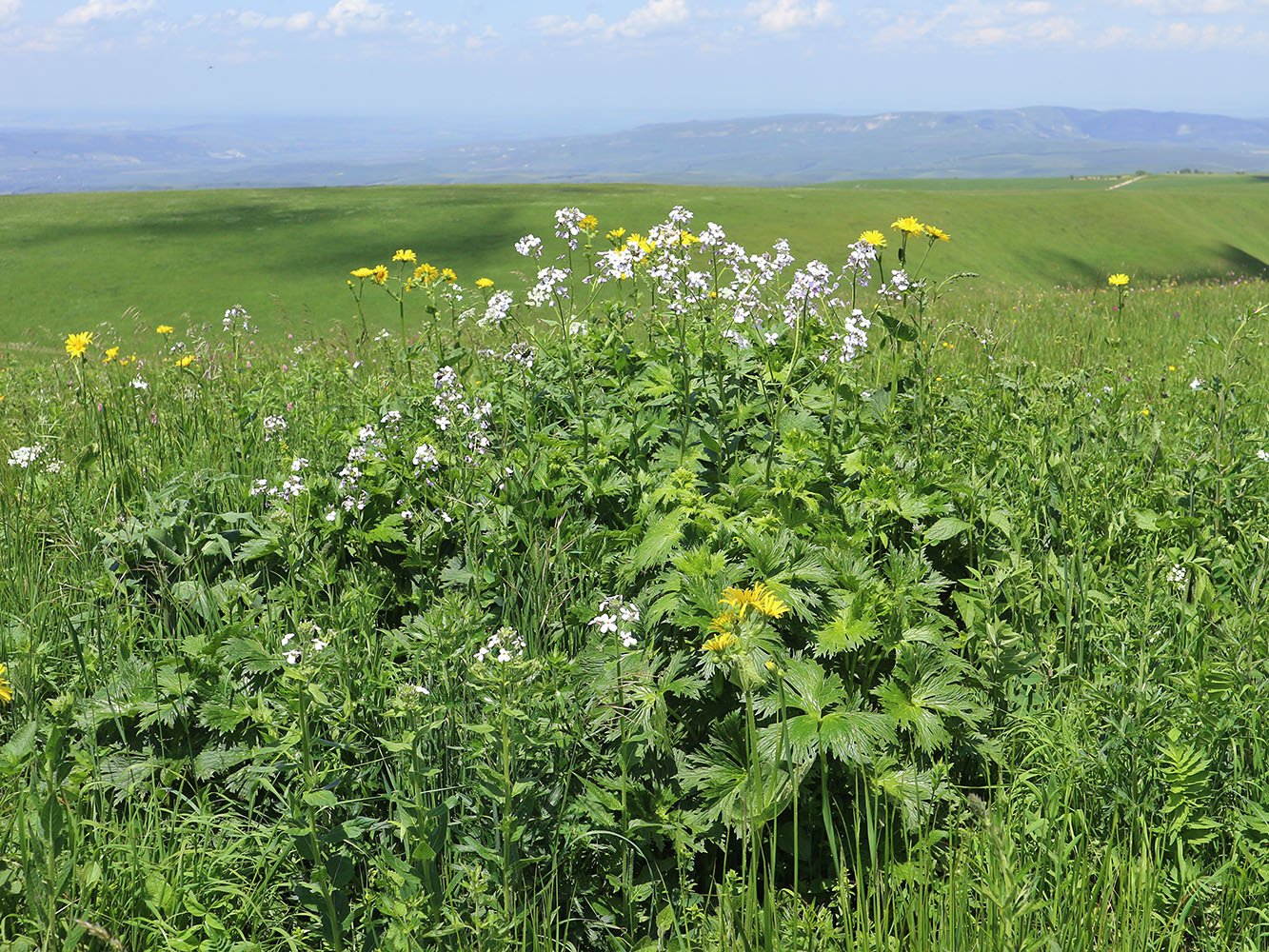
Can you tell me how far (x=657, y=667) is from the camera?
9.49 feet

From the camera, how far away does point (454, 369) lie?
4.97 metres

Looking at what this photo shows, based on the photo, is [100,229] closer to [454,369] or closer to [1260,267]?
[454,369]

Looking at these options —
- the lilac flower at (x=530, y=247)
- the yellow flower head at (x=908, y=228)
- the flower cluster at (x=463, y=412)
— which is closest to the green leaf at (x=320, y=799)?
the flower cluster at (x=463, y=412)

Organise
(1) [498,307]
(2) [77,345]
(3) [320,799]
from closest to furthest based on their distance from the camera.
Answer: (3) [320,799] < (1) [498,307] < (2) [77,345]

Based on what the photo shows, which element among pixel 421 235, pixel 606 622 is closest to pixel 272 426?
pixel 606 622

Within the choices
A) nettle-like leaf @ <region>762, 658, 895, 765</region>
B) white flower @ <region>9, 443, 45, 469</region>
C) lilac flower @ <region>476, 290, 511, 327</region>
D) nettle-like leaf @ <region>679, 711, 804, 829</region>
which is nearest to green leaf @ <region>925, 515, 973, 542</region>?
nettle-like leaf @ <region>762, 658, 895, 765</region>

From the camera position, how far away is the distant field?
4319 cm

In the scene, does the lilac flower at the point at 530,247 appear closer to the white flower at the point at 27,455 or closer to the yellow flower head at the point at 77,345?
the yellow flower head at the point at 77,345

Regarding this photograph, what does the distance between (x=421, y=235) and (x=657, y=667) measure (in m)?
56.9

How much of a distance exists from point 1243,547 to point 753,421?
238 centimetres

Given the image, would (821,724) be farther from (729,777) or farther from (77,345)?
(77,345)

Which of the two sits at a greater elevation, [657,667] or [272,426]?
[272,426]

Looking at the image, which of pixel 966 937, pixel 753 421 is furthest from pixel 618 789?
pixel 753 421

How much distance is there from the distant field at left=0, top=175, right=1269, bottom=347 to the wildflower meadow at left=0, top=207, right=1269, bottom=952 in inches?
1209
